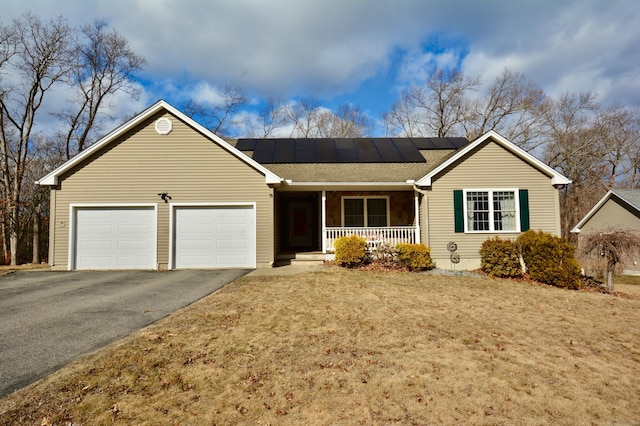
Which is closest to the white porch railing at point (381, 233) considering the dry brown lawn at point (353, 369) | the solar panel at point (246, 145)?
the dry brown lawn at point (353, 369)

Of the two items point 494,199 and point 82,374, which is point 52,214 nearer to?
point 82,374

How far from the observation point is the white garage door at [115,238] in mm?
11383

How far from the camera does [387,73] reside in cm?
2398

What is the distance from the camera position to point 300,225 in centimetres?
1605

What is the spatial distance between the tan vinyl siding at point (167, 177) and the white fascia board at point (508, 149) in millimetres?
5751

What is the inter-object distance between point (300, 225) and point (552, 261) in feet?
33.0

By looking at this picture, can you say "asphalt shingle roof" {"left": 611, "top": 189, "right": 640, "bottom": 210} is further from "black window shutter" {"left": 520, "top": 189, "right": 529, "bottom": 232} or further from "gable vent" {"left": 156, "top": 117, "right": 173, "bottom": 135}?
"gable vent" {"left": 156, "top": 117, "right": 173, "bottom": 135}

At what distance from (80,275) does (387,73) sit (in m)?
22.0

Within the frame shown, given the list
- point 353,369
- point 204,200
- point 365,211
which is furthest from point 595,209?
point 353,369

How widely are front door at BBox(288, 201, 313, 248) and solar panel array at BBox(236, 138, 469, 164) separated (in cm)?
233

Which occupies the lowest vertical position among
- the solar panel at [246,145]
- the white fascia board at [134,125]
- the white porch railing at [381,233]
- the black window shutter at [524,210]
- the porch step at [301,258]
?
the porch step at [301,258]

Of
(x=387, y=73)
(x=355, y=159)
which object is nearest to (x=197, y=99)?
(x=387, y=73)

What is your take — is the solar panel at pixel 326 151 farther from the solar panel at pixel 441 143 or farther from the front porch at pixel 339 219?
the solar panel at pixel 441 143

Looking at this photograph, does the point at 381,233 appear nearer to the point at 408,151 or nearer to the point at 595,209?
the point at 408,151
